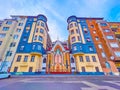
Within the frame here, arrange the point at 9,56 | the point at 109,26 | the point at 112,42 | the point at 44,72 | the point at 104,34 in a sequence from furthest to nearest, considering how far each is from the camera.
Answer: the point at 109,26 → the point at 104,34 → the point at 112,42 → the point at 9,56 → the point at 44,72

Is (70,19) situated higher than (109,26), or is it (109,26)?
(70,19)

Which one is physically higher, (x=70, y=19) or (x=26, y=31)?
(x=70, y=19)

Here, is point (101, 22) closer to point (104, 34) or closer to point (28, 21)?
point (104, 34)

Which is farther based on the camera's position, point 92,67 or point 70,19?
point 70,19

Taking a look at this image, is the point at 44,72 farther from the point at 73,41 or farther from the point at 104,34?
the point at 104,34

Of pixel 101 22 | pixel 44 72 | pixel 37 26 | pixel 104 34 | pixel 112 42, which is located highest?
pixel 101 22

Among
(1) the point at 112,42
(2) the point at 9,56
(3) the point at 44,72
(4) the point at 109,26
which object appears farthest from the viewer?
(4) the point at 109,26

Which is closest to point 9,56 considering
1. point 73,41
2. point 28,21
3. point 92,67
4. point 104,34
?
point 28,21

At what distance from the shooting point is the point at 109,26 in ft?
133

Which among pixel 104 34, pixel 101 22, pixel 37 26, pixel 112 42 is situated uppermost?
pixel 101 22

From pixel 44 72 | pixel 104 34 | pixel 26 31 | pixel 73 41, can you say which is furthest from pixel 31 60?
pixel 104 34

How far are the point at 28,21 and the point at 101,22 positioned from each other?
113 feet

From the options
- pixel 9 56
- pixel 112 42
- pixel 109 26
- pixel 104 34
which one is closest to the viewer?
pixel 9 56

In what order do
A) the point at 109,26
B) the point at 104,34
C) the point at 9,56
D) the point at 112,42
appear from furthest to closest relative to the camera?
1. the point at 109,26
2. the point at 104,34
3. the point at 112,42
4. the point at 9,56
